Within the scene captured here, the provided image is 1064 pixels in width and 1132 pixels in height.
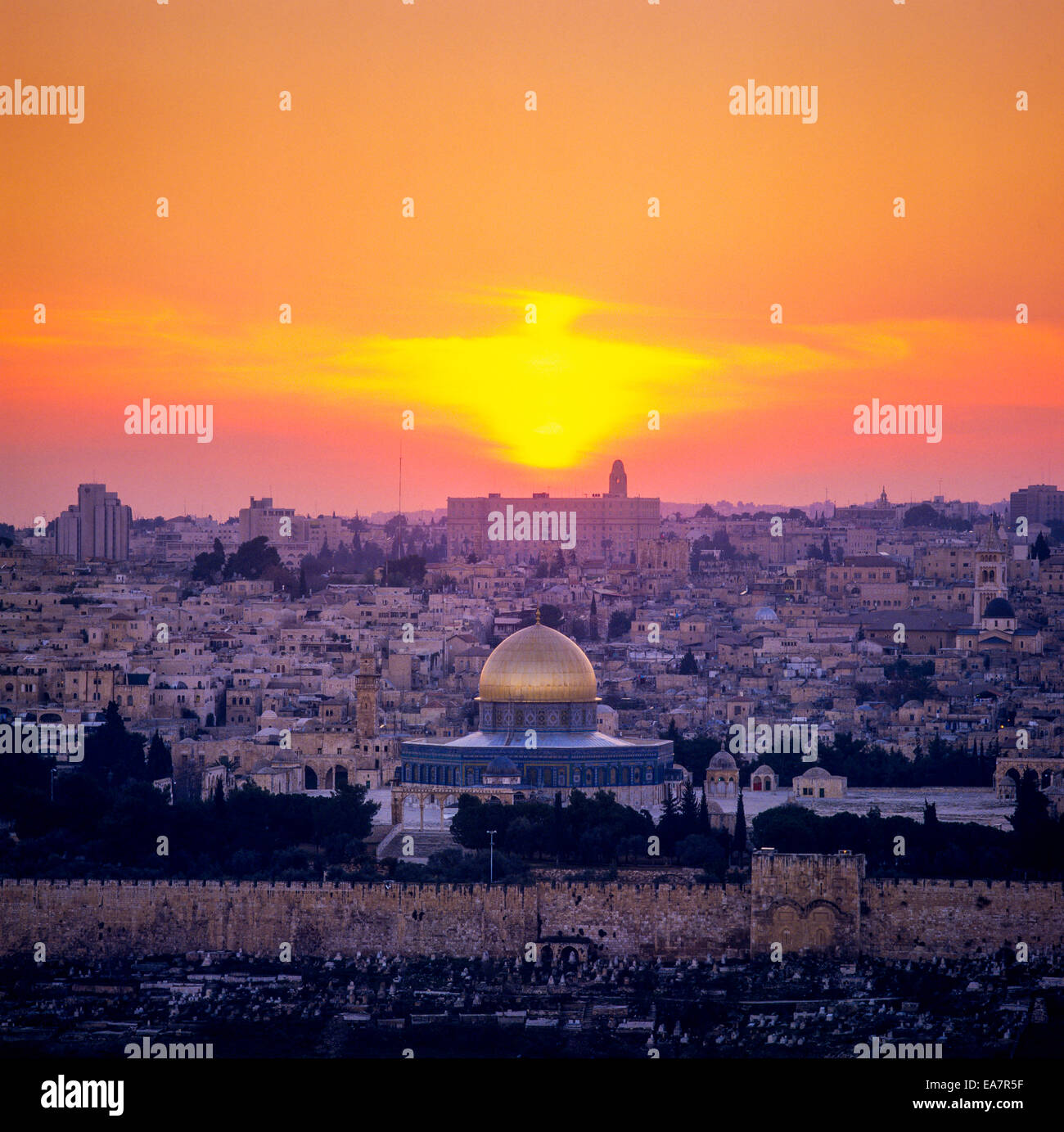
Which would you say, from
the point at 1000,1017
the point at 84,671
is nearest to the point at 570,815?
the point at 1000,1017

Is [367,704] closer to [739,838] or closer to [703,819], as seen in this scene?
[703,819]

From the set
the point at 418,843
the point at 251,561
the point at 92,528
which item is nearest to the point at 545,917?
the point at 418,843

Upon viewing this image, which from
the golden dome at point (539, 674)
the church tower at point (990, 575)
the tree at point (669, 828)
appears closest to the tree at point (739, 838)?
the tree at point (669, 828)

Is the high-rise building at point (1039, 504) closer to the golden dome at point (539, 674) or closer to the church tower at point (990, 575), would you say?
the church tower at point (990, 575)

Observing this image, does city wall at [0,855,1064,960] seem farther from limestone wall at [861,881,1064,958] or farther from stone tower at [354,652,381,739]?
stone tower at [354,652,381,739]
